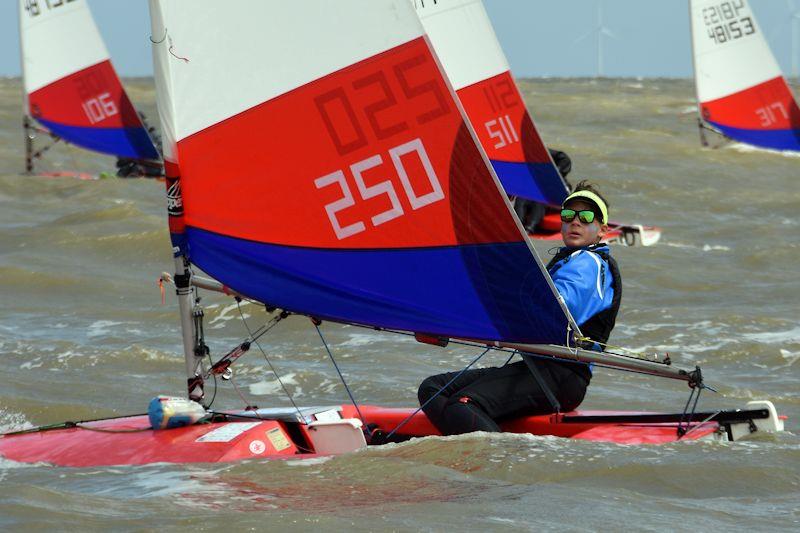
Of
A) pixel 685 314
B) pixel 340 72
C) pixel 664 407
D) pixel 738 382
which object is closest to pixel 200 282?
pixel 340 72

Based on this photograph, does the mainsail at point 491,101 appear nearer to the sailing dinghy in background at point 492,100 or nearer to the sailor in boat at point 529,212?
the sailing dinghy in background at point 492,100

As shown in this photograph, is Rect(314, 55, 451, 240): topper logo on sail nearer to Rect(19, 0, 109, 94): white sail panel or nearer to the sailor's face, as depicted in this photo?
the sailor's face

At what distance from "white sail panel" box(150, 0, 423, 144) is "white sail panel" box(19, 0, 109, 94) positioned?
13.2 meters

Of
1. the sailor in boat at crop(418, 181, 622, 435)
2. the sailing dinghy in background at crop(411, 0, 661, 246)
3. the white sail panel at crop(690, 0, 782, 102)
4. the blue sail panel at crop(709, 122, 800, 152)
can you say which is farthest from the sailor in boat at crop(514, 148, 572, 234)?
the blue sail panel at crop(709, 122, 800, 152)

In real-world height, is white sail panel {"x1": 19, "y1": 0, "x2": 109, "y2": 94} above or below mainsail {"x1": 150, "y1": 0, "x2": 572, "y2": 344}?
above

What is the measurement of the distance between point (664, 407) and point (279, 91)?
3247 mm

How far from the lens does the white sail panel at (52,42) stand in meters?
18.0

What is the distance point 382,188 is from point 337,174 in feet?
0.61

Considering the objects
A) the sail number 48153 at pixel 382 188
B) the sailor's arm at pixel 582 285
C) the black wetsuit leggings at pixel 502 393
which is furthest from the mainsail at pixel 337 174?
the black wetsuit leggings at pixel 502 393

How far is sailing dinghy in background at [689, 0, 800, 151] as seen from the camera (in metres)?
21.8

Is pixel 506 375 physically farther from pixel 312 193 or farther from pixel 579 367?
pixel 312 193

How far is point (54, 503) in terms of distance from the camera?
190 inches

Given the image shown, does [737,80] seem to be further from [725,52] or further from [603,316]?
[603,316]

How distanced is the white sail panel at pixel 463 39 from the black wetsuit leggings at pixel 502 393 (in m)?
7.17
